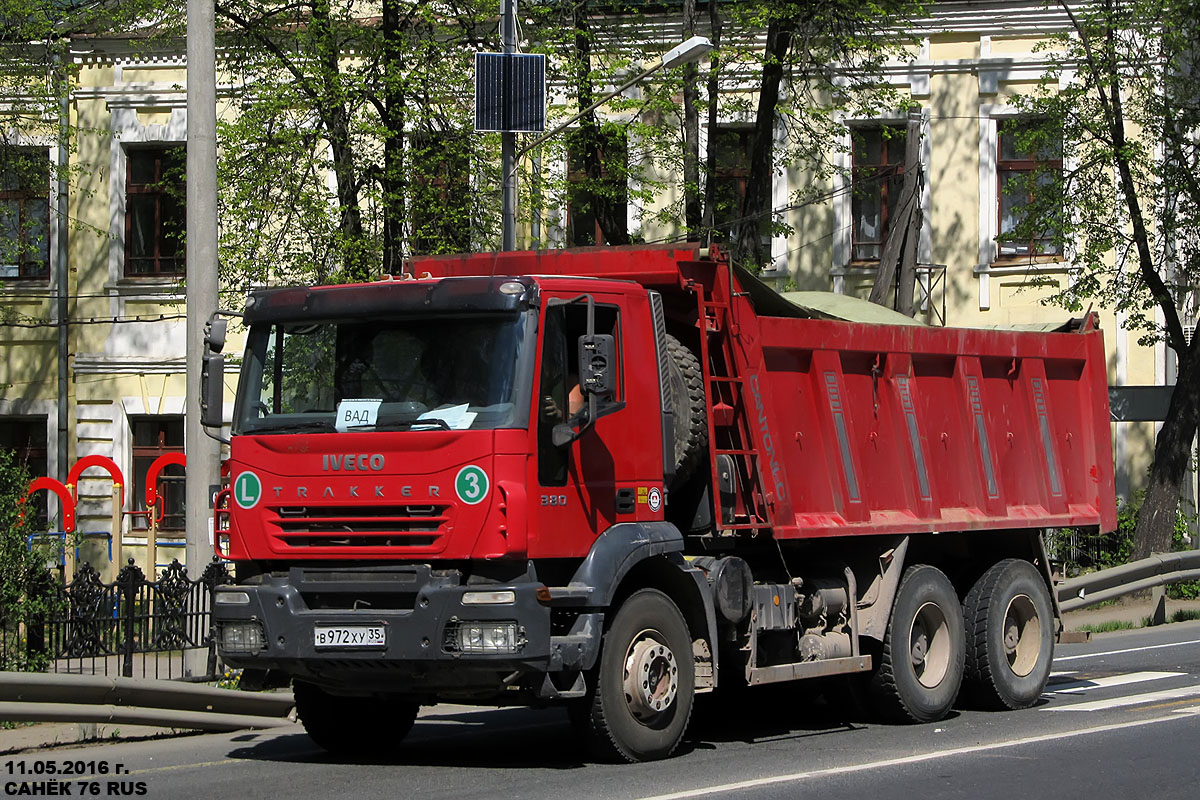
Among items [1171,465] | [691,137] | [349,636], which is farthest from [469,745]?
[1171,465]

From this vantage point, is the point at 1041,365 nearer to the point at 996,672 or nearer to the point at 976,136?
the point at 996,672

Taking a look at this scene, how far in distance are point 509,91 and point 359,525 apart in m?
8.48

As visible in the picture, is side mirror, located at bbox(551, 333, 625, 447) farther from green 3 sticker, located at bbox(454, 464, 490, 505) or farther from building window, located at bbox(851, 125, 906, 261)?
building window, located at bbox(851, 125, 906, 261)

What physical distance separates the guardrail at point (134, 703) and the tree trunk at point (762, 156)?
1320 cm

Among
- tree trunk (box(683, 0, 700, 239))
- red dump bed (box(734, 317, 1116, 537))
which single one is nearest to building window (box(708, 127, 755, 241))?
tree trunk (box(683, 0, 700, 239))

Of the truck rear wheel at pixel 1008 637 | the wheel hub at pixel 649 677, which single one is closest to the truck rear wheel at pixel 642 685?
the wheel hub at pixel 649 677

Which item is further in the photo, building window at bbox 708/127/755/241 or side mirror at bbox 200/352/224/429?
building window at bbox 708/127/755/241

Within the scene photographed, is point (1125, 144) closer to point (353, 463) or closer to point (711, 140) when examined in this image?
point (711, 140)

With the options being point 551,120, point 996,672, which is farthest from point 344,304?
point 551,120

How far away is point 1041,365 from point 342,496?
6.90 metres

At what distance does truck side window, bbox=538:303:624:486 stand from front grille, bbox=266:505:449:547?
697 millimetres

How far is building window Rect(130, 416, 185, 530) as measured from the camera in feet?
95.7

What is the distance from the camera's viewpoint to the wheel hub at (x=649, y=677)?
9867mm

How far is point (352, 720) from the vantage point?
10.9 meters
